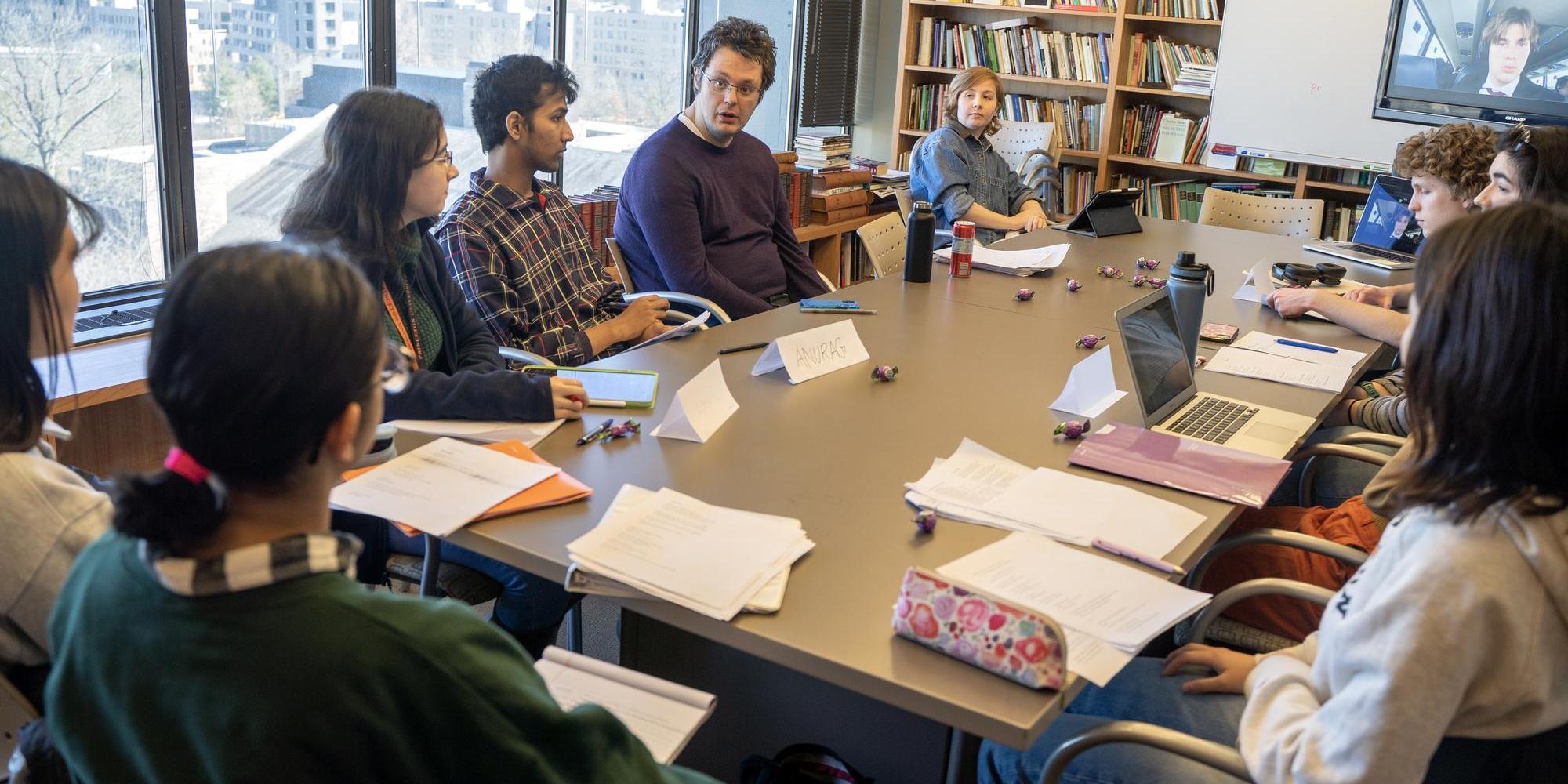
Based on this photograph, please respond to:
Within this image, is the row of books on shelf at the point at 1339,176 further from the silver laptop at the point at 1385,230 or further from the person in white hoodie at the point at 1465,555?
the person in white hoodie at the point at 1465,555

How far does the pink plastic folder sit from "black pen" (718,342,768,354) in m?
0.78

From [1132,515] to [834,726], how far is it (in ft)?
1.70

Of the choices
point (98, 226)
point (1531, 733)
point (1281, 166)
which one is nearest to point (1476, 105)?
point (1281, 166)

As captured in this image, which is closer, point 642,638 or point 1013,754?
point 1013,754

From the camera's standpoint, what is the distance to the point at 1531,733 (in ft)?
3.98

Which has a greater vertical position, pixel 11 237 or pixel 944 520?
pixel 11 237

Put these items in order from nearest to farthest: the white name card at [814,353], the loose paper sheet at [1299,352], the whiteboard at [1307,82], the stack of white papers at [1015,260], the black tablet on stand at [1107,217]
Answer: the white name card at [814,353], the loose paper sheet at [1299,352], the stack of white papers at [1015,260], the black tablet on stand at [1107,217], the whiteboard at [1307,82]

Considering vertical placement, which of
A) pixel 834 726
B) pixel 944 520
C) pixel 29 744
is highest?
pixel 944 520

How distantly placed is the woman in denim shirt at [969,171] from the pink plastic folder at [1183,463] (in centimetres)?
271

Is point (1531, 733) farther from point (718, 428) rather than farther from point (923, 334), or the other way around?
point (923, 334)

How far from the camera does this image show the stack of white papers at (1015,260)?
359 centimetres

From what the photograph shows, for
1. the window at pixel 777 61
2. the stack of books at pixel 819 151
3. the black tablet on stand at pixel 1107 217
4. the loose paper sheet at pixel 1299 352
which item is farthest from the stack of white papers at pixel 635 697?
the window at pixel 777 61

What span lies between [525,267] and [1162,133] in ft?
13.8

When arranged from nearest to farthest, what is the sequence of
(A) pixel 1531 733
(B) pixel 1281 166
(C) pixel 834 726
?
(A) pixel 1531 733 → (C) pixel 834 726 → (B) pixel 1281 166
